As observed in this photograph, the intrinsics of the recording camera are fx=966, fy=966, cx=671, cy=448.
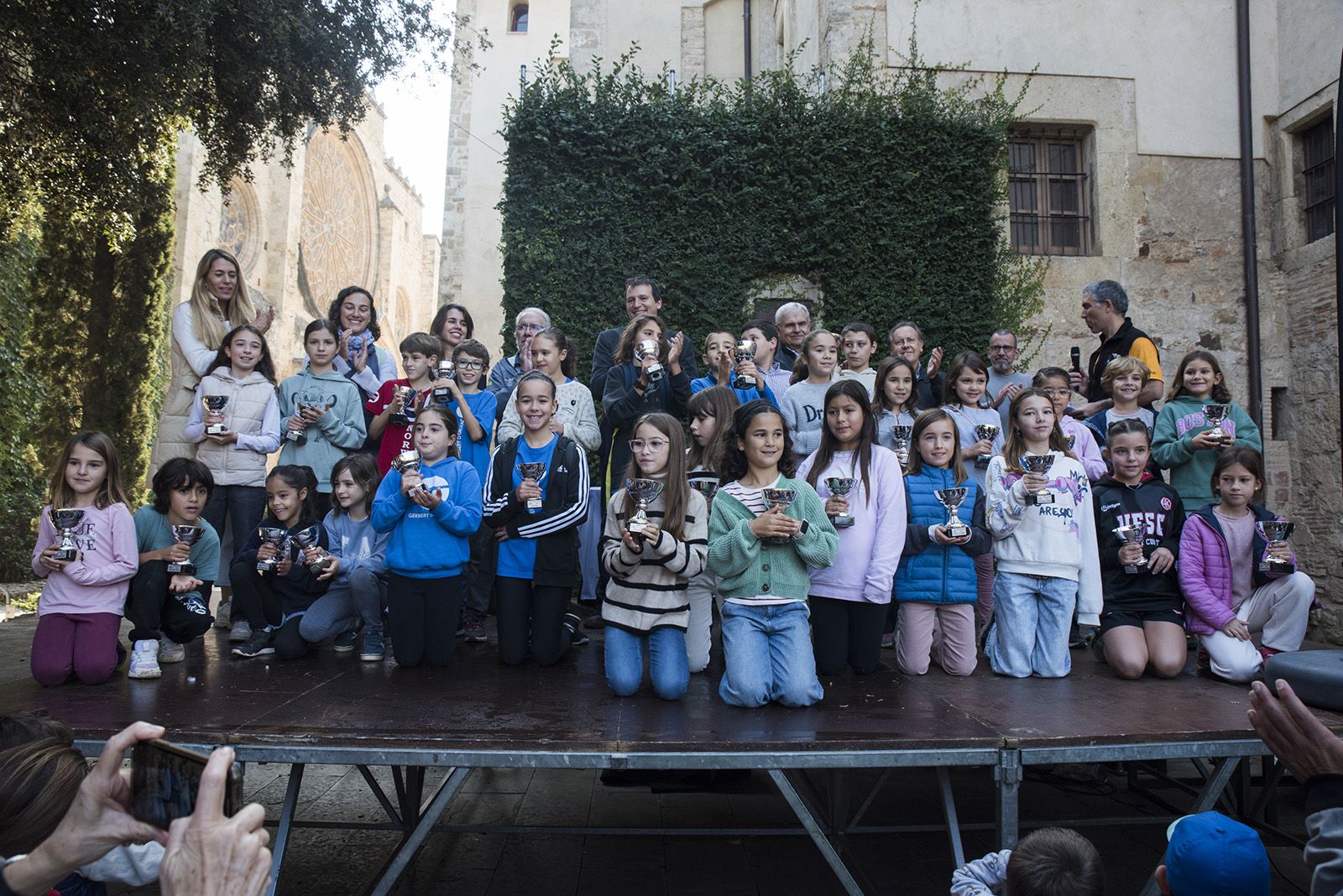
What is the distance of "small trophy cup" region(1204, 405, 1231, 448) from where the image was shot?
19.2ft

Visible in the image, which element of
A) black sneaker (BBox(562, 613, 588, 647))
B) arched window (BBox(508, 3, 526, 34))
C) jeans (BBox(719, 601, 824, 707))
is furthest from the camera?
arched window (BBox(508, 3, 526, 34))

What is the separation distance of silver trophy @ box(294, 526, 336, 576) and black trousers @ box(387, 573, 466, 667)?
0.41m

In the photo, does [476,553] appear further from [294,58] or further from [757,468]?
[294,58]

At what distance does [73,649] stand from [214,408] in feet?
5.03

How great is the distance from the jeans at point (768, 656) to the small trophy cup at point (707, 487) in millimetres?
952

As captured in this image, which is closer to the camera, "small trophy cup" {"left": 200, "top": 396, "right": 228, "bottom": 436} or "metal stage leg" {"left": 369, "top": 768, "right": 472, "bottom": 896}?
"metal stage leg" {"left": 369, "top": 768, "right": 472, "bottom": 896}

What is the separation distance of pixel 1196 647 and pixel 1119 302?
2.48 m

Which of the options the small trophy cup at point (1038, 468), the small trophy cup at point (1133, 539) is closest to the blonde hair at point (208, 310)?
the small trophy cup at point (1038, 468)

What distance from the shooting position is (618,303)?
1032cm

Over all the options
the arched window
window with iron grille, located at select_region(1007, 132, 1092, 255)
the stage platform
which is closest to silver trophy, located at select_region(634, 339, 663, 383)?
the stage platform

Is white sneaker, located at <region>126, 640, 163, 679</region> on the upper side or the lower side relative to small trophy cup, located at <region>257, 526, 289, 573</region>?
lower

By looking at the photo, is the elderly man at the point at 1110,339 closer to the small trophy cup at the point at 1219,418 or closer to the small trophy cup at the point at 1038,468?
the small trophy cup at the point at 1219,418

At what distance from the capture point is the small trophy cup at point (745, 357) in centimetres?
574

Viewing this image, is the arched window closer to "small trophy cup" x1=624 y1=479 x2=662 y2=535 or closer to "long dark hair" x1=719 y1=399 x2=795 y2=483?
"long dark hair" x1=719 y1=399 x2=795 y2=483
